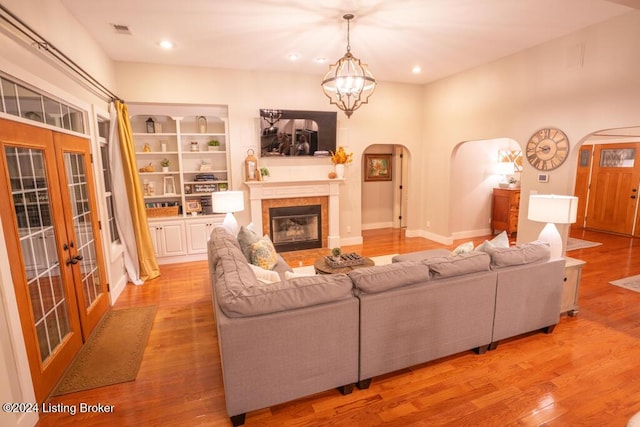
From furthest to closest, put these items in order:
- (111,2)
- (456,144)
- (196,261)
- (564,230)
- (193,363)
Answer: (456,144) → (196,261) → (564,230) → (111,2) → (193,363)

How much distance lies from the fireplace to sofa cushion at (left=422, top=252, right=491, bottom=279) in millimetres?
3762

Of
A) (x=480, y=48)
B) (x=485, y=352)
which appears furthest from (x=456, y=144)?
(x=485, y=352)

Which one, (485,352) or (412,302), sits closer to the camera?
(412,302)

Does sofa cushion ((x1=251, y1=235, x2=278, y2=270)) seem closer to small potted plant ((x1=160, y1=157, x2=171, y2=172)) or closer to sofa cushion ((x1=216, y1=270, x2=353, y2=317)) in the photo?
sofa cushion ((x1=216, y1=270, x2=353, y2=317))

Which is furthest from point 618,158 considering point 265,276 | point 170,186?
point 170,186

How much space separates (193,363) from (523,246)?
3.12m

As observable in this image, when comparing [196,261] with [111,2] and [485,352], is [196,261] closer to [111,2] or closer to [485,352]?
[111,2]

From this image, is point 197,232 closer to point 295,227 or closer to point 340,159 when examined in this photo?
point 295,227

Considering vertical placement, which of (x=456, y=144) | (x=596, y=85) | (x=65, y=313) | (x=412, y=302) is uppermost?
(x=596, y=85)

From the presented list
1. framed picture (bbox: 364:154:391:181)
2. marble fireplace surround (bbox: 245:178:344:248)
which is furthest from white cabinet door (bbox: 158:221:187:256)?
framed picture (bbox: 364:154:391:181)

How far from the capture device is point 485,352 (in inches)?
112

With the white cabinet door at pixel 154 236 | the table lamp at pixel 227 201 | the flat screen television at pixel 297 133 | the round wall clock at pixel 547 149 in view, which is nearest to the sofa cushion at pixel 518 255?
the round wall clock at pixel 547 149

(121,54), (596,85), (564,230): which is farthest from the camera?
(121,54)

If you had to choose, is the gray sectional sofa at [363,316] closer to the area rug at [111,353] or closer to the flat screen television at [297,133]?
the area rug at [111,353]
